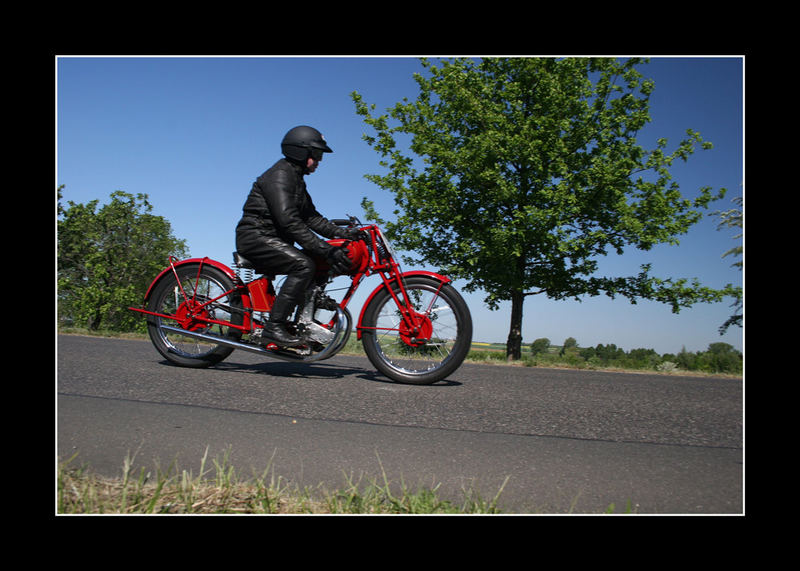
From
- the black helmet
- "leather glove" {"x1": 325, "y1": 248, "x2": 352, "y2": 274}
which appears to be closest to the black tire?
"leather glove" {"x1": 325, "y1": 248, "x2": 352, "y2": 274}

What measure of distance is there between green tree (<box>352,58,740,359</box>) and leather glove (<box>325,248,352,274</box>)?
35.9 ft

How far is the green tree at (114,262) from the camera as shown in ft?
78.0

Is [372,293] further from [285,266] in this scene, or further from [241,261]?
[241,261]

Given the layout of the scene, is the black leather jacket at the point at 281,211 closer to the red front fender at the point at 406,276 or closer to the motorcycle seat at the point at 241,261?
the motorcycle seat at the point at 241,261

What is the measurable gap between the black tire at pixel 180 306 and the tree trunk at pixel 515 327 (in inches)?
516

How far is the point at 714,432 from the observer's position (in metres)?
3.18

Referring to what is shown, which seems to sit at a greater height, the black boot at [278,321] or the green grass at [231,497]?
the black boot at [278,321]

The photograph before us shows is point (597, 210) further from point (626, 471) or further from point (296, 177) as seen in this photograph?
point (626, 471)

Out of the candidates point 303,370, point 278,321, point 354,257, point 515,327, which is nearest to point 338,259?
point 354,257

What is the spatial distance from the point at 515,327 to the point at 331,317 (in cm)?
1348

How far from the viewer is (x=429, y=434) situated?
2848 millimetres

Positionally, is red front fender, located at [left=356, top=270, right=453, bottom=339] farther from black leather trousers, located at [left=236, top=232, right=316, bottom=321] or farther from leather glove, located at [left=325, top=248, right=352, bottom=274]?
black leather trousers, located at [left=236, top=232, right=316, bottom=321]

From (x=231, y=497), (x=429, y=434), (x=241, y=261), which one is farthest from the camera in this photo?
(x=241, y=261)

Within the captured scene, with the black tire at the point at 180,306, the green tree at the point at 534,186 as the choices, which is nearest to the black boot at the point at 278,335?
the black tire at the point at 180,306
